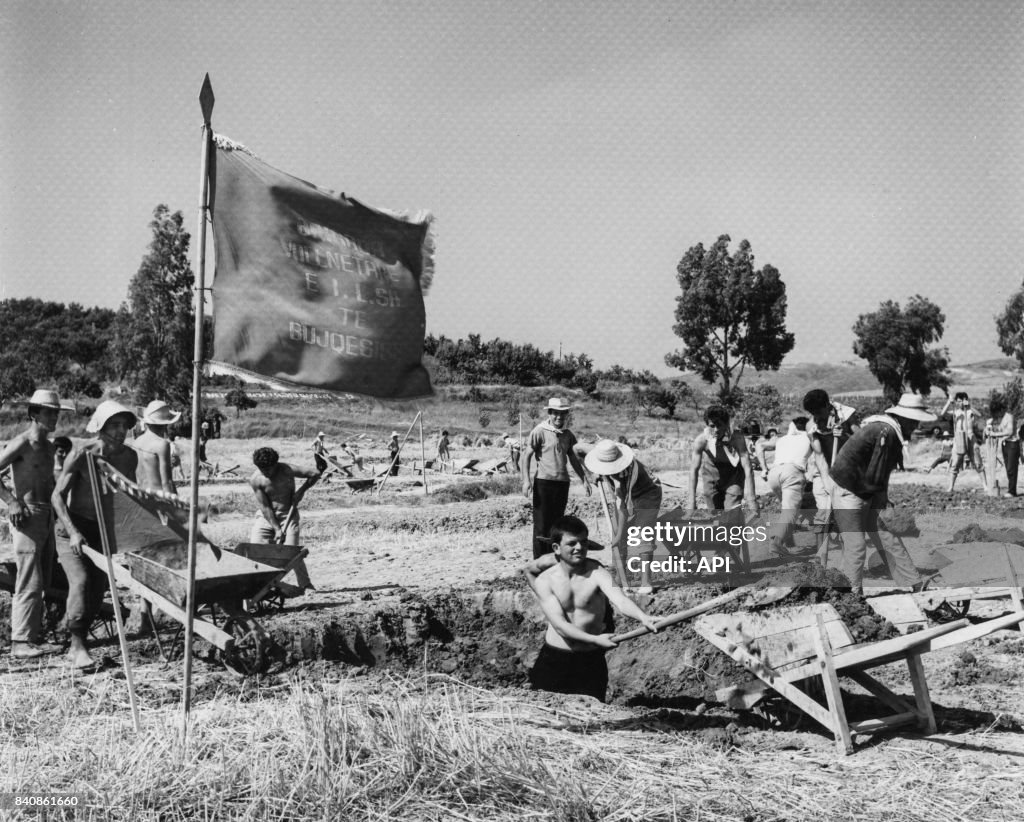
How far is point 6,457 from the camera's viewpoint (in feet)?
20.9

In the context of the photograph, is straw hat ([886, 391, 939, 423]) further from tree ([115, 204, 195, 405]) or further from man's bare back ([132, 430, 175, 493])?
tree ([115, 204, 195, 405])

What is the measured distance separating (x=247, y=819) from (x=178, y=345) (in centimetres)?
3565

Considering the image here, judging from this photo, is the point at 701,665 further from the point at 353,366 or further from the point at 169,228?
the point at 169,228

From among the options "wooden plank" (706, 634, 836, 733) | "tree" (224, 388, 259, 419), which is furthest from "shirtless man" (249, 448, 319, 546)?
"tree" (224, 388, 259, 419)

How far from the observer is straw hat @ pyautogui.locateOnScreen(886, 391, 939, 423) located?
276 inches

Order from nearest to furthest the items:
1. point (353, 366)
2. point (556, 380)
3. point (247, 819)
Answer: point (247, 819) < point (353, 366) < point (556, 380)

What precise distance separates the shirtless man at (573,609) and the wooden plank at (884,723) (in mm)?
1213

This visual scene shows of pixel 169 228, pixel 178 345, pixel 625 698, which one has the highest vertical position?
pixel 169 228

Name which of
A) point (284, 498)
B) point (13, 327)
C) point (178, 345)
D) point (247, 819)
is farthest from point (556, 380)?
point (247, 819)

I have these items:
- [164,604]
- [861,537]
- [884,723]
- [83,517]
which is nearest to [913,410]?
[861,537]

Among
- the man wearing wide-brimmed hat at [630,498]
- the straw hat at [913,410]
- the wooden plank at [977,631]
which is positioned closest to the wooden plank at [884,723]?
the wooden plank at [977,631]

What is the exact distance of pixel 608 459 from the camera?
7773 mm

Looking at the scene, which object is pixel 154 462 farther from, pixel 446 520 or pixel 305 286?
pixel 446 520

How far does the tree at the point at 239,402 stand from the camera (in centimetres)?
4262
